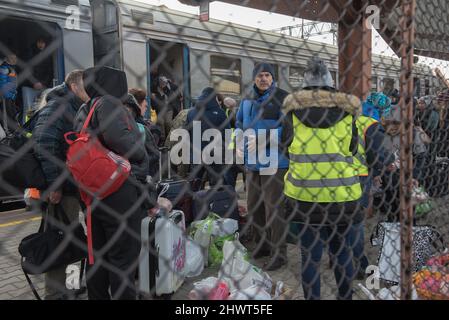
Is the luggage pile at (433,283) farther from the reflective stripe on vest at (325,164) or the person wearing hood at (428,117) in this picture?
the person wearing hood at (428,117)

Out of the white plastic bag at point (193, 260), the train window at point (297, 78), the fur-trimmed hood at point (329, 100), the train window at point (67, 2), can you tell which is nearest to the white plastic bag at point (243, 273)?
the white plastic bag at point (193, 260)

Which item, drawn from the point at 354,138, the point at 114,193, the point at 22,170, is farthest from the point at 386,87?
the point at 22,170

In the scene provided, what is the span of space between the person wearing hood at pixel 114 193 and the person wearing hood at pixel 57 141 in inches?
8.0

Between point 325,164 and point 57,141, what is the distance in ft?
5.55

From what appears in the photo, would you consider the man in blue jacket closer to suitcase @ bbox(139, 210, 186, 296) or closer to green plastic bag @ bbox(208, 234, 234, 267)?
green plastic bag @ bbox(208, 234, 234, 267)

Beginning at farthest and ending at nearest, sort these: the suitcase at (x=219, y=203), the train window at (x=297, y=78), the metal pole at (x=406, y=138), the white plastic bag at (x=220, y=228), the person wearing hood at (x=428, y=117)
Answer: the person wearing hood at (x=428, y=117), the suitcase at (x=219, y=203), the white plastic bag at (x=220, y=228), the train window at (x=297, y=78), the metal pole at (x=406, y=138)

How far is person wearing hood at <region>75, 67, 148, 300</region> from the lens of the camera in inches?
74.8

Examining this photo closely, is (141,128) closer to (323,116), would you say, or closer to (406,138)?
(323,116)

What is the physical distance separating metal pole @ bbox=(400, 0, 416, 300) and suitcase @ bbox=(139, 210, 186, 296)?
1.57 m

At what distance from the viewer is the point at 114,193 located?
2.27m

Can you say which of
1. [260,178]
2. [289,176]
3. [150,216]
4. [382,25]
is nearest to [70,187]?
[150,216]

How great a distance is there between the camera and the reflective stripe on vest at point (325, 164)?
2.38 m

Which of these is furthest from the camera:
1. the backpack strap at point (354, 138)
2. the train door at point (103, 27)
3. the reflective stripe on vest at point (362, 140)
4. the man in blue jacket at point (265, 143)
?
the train door at point (103, 27)

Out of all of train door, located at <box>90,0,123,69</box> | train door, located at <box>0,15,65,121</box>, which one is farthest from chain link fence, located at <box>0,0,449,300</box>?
train door, located at <box>90,0,123,69</box>
